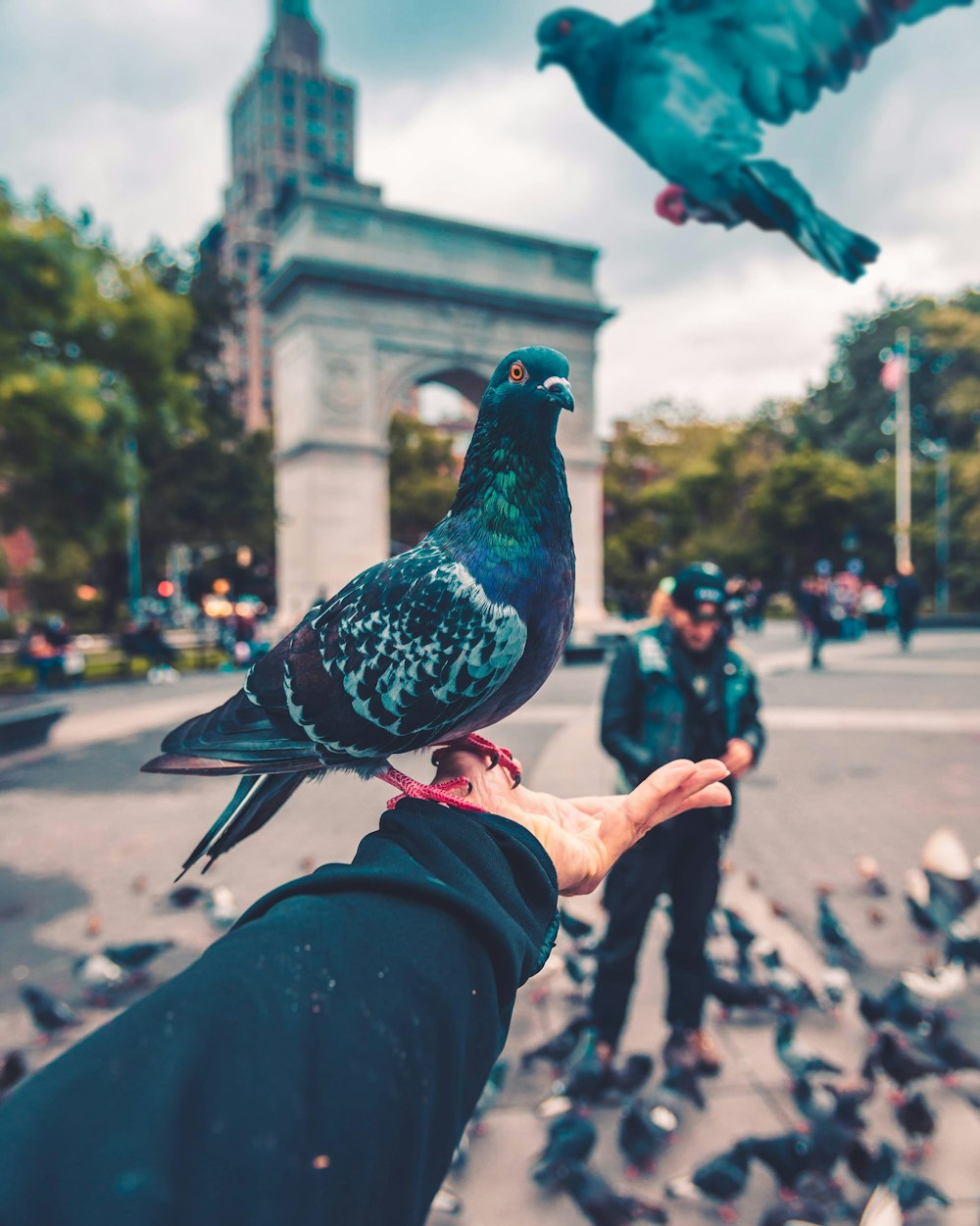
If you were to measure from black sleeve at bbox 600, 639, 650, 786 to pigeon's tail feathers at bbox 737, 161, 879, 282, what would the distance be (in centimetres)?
280

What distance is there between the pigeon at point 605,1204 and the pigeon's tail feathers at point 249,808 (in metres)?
2.59

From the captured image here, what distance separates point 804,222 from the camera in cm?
126

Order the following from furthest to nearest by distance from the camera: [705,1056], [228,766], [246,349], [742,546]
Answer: [246,349] → [742,546] → [705,1056] → [228,766]

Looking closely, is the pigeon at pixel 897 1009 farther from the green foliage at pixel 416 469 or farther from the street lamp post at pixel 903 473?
the green foliage at pixel 416 469

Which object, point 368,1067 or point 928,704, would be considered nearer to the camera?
point 368,1067

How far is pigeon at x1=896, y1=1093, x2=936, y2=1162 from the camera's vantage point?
3.36 m

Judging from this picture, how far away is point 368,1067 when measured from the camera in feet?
2.73

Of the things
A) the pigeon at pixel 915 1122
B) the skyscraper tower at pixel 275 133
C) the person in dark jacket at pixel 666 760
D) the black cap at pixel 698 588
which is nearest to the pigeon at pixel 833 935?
the person in dark jacket at pixel 666 760

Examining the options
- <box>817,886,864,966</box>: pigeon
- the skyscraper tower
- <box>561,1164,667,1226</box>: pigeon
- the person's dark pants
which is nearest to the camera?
<box>561,1164,667,1226</box>: pigeon

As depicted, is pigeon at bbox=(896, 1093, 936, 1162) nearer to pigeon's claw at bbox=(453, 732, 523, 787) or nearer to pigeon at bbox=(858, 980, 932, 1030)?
pigeon at bbox=(858, 980, 932, 1030)

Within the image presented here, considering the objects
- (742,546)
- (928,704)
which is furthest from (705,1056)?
(742,546)

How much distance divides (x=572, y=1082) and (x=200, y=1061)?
350cm

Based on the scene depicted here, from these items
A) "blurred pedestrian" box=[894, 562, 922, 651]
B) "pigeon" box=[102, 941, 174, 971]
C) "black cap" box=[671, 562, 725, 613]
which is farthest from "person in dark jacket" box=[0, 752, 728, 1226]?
"blurred pedestrian" box=[894, 562, 922, 651]

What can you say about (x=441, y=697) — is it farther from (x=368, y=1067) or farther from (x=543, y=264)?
(x=543, y=264)
